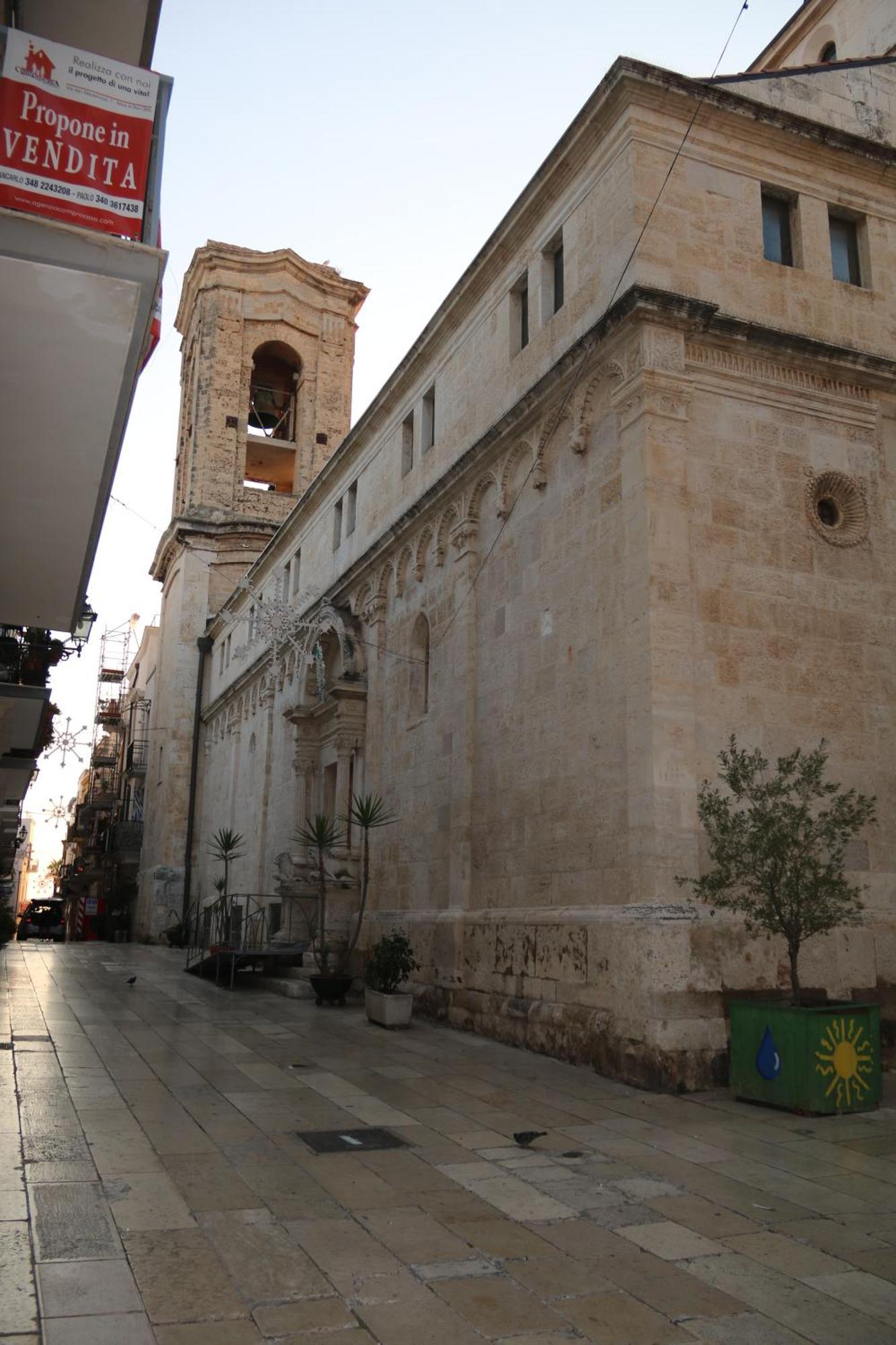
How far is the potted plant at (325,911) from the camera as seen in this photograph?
15.8m

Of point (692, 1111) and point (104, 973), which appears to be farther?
point (104, 973)

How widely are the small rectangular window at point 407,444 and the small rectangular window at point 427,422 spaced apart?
580 millimetres

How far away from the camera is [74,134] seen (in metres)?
4.06

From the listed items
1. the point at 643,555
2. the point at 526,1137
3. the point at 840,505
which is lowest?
the point at 526,1137

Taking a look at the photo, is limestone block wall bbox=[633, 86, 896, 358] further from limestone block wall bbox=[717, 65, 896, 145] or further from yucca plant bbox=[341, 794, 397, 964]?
yucca plant bbox=[341, 794, 397, 964]

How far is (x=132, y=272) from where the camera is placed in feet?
13.4

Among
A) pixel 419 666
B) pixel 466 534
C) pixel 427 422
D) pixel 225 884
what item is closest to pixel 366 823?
pixel 419 666

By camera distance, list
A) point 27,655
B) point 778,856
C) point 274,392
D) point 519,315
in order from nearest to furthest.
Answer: point 778,856, point 27,655, point 519,315, point 274,392

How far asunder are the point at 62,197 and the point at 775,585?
8801mm

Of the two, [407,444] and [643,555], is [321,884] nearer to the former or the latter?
[407,444]

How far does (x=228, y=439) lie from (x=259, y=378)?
4.09m

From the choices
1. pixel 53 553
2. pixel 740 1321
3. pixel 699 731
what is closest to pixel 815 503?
pixel 699 731

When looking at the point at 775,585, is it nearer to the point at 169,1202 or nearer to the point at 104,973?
the point at 169,1202

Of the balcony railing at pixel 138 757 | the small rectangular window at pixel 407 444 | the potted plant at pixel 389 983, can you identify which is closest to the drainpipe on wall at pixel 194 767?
the balcony railing at pixel 138 757
